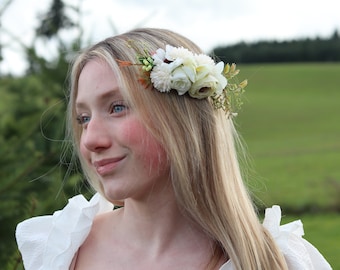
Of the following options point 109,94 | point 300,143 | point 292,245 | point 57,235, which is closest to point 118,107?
point 109,94

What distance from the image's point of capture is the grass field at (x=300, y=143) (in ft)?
42.1

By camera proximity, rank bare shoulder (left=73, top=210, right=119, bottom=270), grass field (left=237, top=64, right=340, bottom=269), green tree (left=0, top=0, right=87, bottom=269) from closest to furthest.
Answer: bare shoulder (left=73, top=210, right=119, bottom=270), green tree (left=0, top=0, right=87, bottom=269), grass field (left=237, top=64, right=340, bottom=269)

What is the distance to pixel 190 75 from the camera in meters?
2.16

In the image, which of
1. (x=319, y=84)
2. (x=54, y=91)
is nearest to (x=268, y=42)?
(x=319, y=84)

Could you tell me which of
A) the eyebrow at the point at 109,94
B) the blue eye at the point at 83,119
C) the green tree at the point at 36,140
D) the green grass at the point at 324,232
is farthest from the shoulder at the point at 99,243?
the green grass at the point at 324,232

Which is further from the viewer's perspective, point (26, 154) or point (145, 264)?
point (26, 154)

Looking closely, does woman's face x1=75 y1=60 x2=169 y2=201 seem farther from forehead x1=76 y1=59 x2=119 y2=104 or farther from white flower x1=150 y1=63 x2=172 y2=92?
white flower x1=150 y1=63 x2=172 y2=92

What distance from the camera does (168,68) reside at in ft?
7.02

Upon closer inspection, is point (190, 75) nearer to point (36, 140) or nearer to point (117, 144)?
point (117, 144)

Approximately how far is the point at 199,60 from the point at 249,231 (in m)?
0.52

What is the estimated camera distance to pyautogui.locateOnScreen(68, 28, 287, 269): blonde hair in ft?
6.85

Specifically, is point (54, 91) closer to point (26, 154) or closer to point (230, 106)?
point (26, 154)

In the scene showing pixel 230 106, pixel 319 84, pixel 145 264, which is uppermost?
pixel 230 106

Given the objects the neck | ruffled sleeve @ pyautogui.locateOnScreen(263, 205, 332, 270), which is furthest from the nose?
ruffled sleeve @ pyautogui.locateOnScreen(263, 205, 332, 270)
